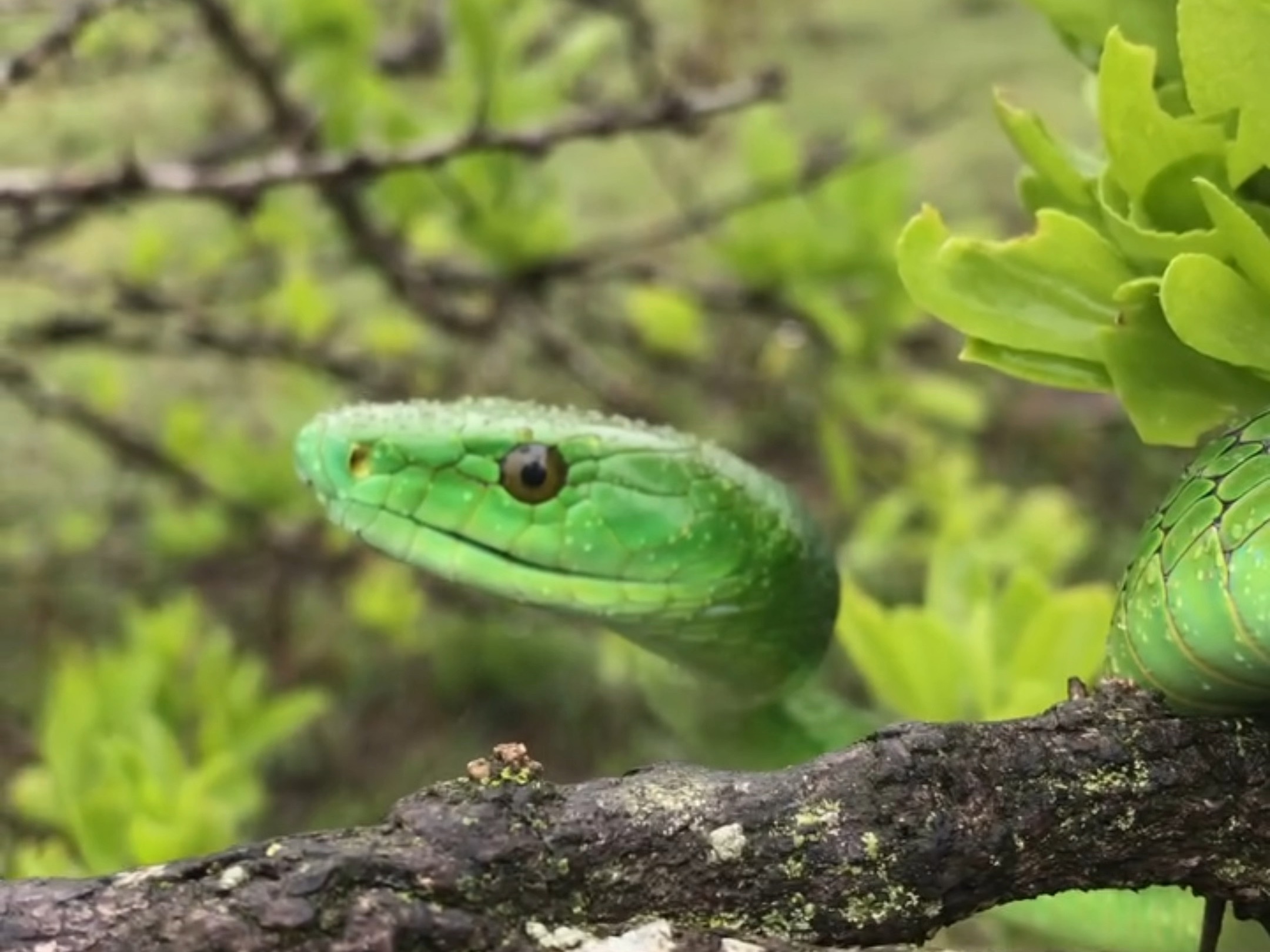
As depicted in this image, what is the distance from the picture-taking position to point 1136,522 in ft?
18.6

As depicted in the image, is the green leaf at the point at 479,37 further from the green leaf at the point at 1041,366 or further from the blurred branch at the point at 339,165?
the green leaf at the point at 1041,366

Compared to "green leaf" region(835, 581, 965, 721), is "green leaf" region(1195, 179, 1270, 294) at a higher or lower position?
lower

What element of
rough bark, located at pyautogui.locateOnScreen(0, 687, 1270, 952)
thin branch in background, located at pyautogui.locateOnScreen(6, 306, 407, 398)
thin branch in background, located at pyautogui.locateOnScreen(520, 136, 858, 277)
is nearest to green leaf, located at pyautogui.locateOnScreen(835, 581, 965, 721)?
rough bark, located at pyautogui.locateOnScreen(0, 687, 1270, 952)

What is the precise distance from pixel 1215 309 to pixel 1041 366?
0.17 metres

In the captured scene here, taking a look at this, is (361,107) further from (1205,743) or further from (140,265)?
(1205,743)

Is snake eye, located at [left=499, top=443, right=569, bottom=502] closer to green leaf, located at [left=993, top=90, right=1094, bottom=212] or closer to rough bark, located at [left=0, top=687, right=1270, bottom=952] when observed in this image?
green leaf, located at [left=993, top=90, right=1094, bottom=212]

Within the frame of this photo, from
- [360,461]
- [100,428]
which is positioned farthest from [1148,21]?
[100,428]

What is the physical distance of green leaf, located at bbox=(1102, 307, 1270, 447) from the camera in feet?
3.10

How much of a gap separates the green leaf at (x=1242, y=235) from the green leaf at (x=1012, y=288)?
0.36 feet

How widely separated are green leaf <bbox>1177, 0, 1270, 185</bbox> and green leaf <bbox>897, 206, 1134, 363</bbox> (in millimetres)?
123

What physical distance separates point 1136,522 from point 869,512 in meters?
2.34

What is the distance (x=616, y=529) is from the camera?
158 centimetres

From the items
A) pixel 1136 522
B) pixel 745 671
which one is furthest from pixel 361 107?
pixel 1136 522

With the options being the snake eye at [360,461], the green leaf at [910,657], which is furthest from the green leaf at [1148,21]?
the snake eye at [360,461]
